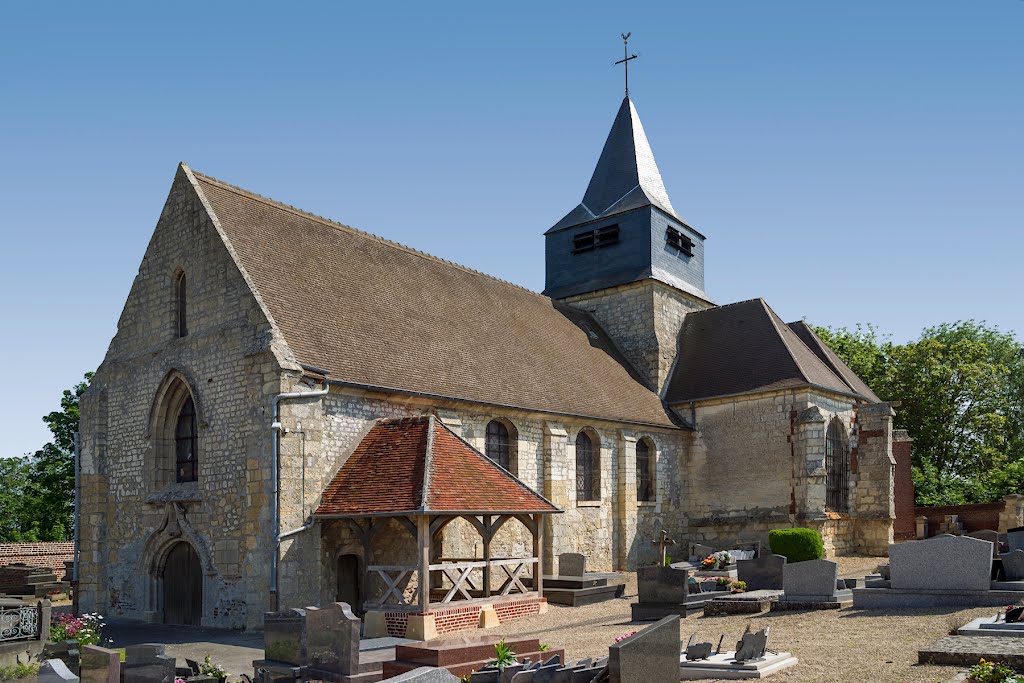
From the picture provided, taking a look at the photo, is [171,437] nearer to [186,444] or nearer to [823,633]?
[186,444]

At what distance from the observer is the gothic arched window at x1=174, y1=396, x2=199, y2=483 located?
753 inches

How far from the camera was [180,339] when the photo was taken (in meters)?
19.2

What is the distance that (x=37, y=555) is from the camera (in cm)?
2977

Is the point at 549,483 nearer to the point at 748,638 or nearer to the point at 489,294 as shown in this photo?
the point at 489,294

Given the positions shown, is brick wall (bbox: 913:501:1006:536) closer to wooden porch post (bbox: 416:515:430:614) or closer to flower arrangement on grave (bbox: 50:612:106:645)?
wooden porch post (bbox: 416:515:430:614)

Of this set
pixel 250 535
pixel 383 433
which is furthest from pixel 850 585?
pixel 250 535

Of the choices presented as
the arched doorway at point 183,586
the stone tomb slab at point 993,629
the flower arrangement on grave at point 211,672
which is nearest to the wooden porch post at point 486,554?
the arched doorway at point 183,586

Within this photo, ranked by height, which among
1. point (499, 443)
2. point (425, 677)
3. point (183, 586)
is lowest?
point (183, 586)

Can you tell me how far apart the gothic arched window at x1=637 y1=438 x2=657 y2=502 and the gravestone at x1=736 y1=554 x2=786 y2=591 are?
813cm

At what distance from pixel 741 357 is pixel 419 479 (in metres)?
15.4

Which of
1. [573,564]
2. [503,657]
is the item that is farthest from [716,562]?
[503,657]

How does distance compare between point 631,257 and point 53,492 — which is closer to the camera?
point 631,257

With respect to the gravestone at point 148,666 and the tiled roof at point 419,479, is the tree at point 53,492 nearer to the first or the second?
the tiled roof at point 419,479

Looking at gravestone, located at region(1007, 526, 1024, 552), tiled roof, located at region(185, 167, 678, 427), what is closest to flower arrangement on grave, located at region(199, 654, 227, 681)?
tiled roof, located at region(185, 167, 678, 427)
